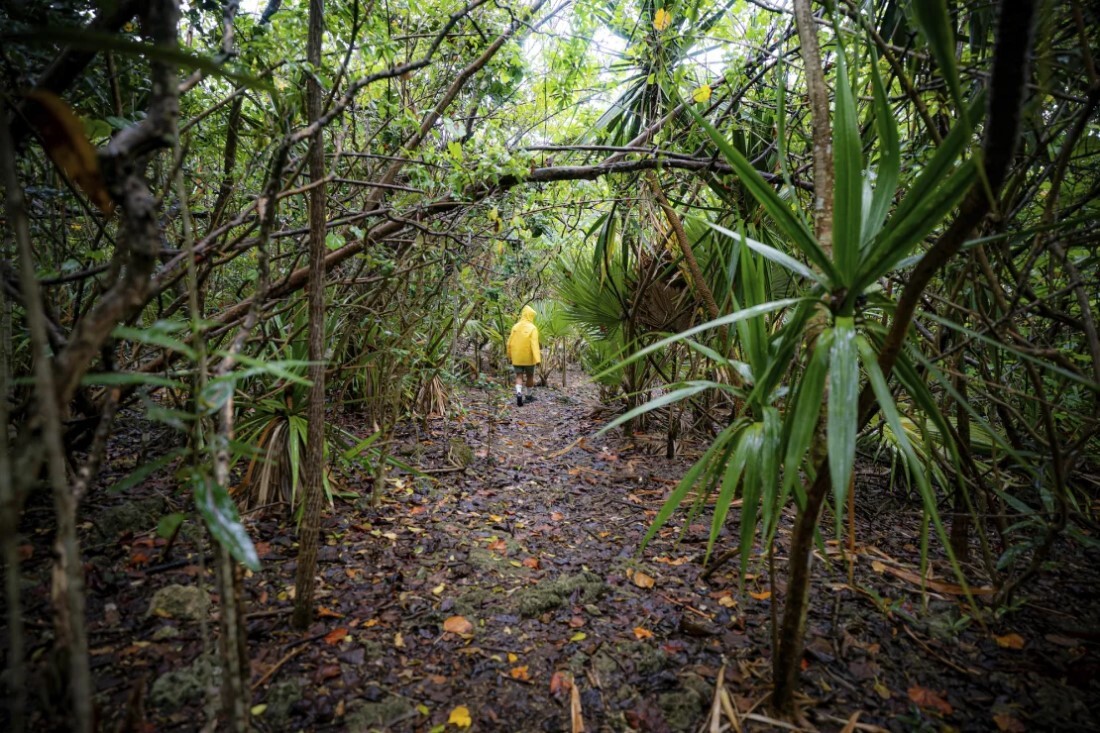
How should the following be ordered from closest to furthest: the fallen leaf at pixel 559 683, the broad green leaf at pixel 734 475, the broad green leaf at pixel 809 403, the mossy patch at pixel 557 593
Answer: the broad green leaf at pixel 809 403
the broad green leaf at pixel 734 475
the fallen leaf at pixel 559 683
the mossy patch at pixel 557 593

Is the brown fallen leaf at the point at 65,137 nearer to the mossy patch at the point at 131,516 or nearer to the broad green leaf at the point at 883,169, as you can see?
the broad green leaf at the point at 883,169

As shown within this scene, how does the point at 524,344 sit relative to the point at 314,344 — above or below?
below

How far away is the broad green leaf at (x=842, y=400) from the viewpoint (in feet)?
2.67

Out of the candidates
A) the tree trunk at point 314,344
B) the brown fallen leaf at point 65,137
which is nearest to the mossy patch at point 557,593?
the tree trunk at point 314,344

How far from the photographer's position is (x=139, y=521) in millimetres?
1911

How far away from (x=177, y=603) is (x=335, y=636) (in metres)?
0.53

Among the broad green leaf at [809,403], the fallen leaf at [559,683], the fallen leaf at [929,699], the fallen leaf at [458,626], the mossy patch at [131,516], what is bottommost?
the fallen leaf at [559,683]

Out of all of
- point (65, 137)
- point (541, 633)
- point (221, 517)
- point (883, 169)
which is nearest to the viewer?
point (65, 137)

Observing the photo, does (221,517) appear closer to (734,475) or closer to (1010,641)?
(734,475)

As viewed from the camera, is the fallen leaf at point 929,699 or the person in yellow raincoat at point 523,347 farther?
the person in yellow raincoat at point 523,347

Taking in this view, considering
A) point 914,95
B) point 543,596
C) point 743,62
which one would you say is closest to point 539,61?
point 743,62

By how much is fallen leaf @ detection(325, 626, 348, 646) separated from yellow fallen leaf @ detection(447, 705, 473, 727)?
0.47 m

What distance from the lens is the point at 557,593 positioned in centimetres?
186

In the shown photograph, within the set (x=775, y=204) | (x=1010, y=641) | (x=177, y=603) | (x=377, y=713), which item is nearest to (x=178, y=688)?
(x=177, y=603)
